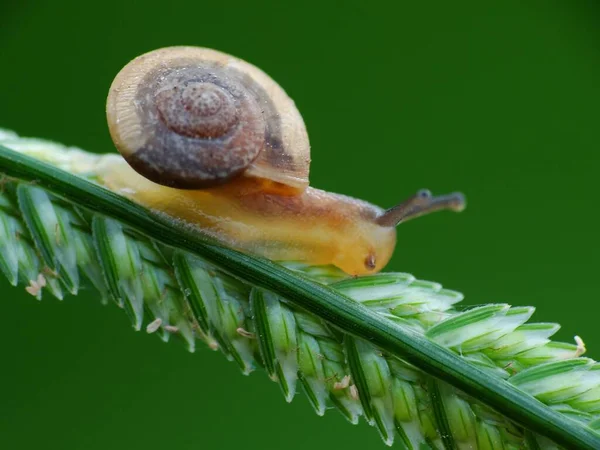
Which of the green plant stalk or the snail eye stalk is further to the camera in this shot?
the snail eye stalk

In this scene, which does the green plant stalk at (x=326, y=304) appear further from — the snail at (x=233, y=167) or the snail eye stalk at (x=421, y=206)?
the snail eye stalk at (x=421, y=206)

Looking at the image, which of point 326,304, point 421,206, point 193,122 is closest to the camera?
point 326,304

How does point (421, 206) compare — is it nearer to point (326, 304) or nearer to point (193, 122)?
point (326, 304)

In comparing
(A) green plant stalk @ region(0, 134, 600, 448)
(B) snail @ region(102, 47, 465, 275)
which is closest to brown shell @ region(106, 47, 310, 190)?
(B) snail @ region(102, 47, 465, 275)

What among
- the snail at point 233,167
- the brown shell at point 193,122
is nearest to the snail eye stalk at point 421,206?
the snail at point 233,167

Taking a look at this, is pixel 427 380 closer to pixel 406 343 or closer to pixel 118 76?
pixel 406 343

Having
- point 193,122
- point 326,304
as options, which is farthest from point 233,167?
point 326,304

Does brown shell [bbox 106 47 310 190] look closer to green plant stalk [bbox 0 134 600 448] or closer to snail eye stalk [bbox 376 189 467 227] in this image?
green plant stalk [bbox 0 134 600 448]
